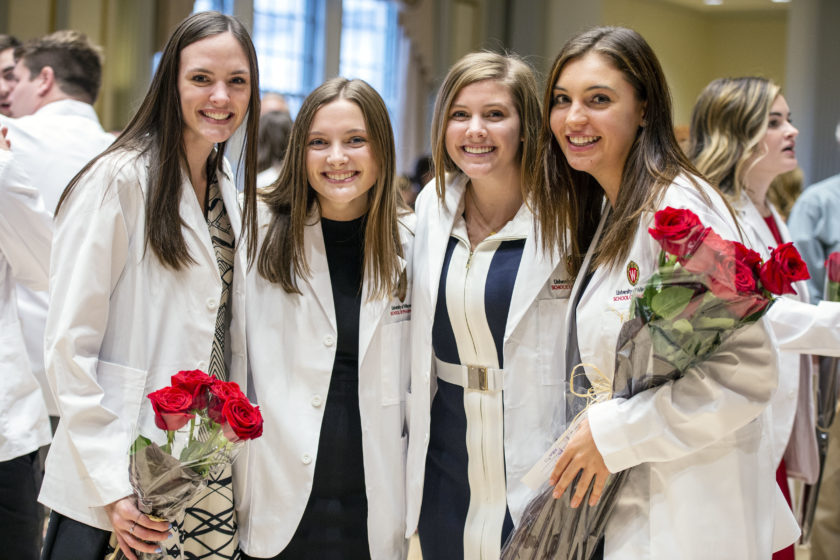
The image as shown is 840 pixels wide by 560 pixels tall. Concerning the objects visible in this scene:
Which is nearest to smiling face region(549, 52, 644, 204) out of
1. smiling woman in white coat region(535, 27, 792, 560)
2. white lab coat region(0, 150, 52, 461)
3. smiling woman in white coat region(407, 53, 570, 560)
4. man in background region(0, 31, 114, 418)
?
smiling woman in white coat region(535, 27, 792, 560)

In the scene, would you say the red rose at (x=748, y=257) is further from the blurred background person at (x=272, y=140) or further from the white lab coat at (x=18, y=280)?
the blurred background person at (x=272, y=140)

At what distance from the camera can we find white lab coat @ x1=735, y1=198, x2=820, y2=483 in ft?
9.51

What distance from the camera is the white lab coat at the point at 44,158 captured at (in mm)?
2900

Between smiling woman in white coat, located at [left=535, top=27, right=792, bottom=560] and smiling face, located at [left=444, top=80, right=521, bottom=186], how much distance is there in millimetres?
241

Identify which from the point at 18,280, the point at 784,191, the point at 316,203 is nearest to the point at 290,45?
the point at 784,191

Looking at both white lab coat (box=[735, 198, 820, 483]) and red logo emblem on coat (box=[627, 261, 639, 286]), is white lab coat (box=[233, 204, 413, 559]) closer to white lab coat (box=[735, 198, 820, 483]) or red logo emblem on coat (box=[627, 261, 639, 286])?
red logo emblem on coat (box=[627, 261, 639, 286])

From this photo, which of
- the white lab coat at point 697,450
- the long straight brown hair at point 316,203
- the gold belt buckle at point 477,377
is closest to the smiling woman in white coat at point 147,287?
the long straight brown hair at point 316,203

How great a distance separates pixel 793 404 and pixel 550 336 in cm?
128

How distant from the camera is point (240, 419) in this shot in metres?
1.58

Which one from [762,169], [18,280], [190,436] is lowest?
[190,436]

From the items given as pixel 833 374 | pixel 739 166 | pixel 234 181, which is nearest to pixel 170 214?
pixel 234 181

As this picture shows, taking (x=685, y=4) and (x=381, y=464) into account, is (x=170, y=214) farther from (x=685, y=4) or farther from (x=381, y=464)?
(x=685, y=4)

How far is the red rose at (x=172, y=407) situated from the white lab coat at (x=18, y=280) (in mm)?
1005

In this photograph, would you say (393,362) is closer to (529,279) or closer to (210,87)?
(529,279)
